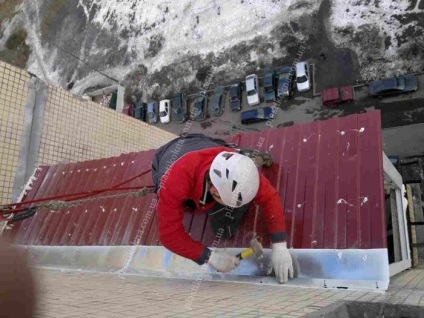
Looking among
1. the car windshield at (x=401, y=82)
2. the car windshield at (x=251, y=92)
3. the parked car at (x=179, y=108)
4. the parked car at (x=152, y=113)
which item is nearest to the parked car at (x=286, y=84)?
the car windshield at (x=251, y=92)

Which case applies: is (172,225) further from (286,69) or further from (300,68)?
(286,69)

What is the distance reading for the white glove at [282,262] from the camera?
3.85m

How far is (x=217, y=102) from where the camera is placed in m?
18.9

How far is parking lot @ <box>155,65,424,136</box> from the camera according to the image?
48.6 feet

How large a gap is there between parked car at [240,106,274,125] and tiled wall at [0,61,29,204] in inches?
458

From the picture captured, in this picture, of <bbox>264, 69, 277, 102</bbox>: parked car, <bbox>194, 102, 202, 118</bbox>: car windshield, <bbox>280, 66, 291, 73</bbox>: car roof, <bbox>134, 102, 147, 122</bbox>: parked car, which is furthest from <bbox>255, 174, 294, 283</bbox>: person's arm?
<bbox>134, 102, 147, 122</bbox>: parked car

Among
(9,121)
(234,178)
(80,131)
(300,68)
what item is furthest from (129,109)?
(234,178)

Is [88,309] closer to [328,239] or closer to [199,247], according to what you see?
[199,247]

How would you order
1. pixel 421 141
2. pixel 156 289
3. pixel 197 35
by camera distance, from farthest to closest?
pixel 197 35
pixel 421 141
pixel 156 289

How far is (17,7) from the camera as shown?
25641mm

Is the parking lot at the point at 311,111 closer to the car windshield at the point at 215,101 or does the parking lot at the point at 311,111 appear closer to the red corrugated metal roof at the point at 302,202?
the car windshield at the point at 215,101

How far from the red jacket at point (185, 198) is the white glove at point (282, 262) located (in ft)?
0.30

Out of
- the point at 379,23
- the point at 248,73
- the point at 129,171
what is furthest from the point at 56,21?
the point at 129,171

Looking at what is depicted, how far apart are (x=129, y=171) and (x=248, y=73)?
45.4ft
